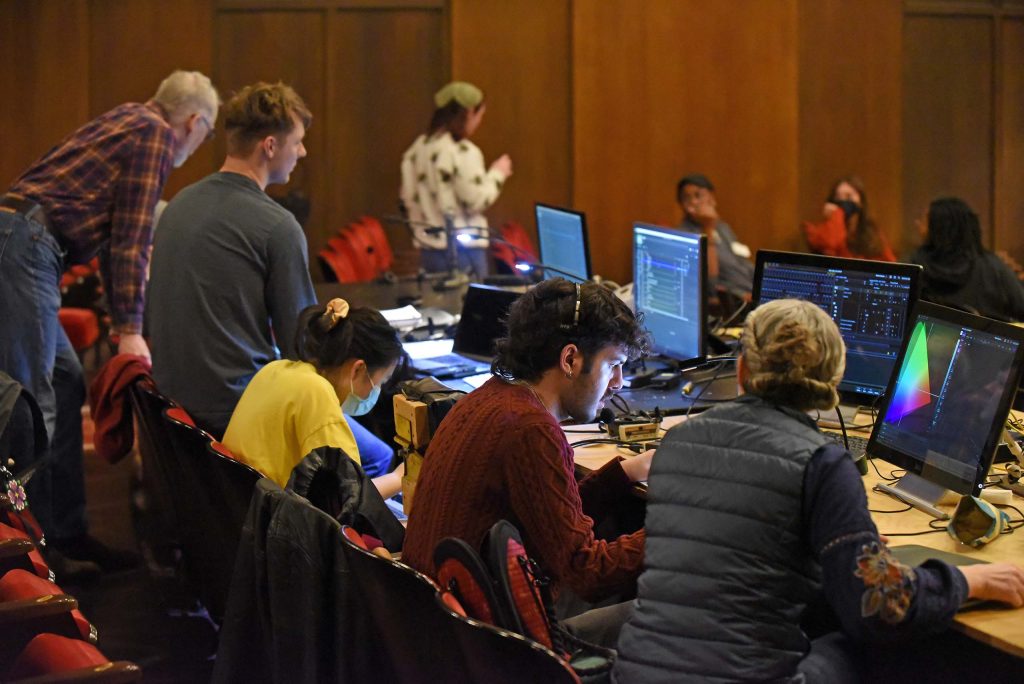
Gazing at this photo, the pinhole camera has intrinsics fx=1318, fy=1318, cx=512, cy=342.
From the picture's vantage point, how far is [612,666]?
7.11ft

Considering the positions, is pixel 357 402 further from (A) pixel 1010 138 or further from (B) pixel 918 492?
(A) pixel 1010 138

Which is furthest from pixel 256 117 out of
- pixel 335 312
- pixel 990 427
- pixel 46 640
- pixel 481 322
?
pixel 990 427

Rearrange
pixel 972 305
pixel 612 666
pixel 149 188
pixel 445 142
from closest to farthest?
pixel 612 666
pixel 149 188
pixel 972 305
pixel 445 142

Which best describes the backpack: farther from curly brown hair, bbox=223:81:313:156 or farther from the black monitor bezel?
curly brown hair, bbox=223:81:313:156

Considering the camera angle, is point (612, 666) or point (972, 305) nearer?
point (612, 666)

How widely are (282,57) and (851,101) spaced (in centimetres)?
384

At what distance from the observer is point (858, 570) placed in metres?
1.91

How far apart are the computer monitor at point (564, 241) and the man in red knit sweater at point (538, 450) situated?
2040 mm

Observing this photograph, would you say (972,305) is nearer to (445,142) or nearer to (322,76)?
(445,142)

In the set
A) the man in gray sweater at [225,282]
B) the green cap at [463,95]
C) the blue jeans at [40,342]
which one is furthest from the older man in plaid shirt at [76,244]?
the green cap at [463,95]

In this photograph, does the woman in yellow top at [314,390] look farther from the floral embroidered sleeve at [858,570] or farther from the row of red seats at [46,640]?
the floral embroidered sleeve at [858,570]

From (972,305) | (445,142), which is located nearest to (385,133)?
(445,142)

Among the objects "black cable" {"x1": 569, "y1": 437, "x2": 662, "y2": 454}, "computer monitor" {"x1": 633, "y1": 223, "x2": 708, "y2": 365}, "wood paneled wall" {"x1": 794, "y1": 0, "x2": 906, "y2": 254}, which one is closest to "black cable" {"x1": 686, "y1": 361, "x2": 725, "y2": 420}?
"computer monitor" {"x1": 633, "y1": 223, "x2": 708, "y2": 365}

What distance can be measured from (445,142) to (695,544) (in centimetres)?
580
